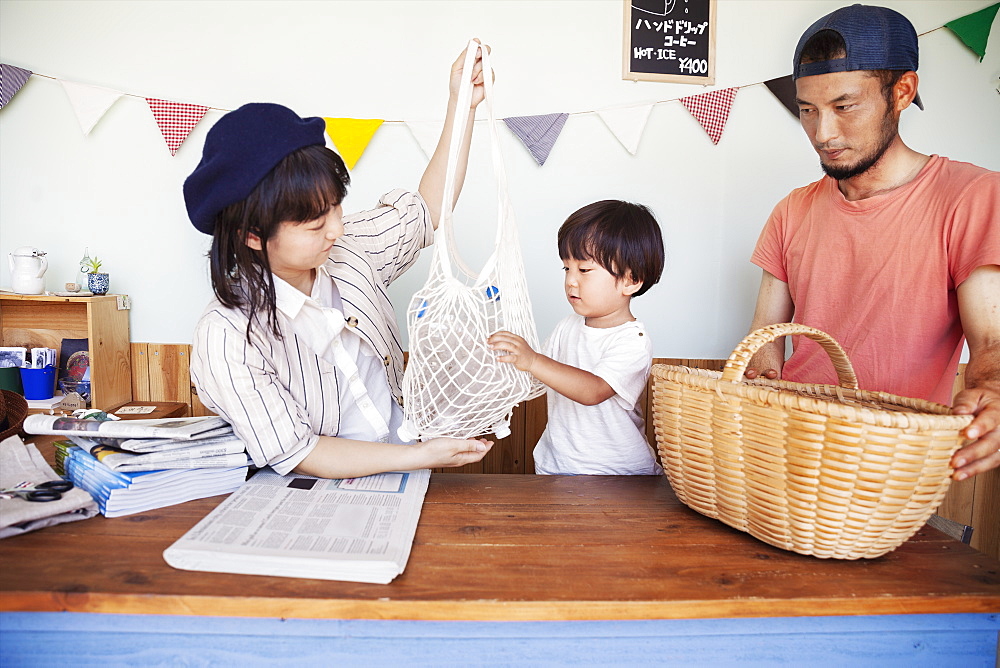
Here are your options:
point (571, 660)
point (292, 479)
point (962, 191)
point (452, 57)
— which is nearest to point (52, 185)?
point (452, 57)

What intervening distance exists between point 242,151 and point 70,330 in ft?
4.74

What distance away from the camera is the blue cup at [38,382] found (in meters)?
1.90

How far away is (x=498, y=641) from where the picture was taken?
77 cm

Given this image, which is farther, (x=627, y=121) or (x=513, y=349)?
(x=627, y=121)

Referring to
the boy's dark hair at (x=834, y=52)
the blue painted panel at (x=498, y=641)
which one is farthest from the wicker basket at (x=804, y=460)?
the boy's dark hair at (x=834, y=52)

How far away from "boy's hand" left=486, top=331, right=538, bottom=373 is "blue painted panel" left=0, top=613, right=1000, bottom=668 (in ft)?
1.35

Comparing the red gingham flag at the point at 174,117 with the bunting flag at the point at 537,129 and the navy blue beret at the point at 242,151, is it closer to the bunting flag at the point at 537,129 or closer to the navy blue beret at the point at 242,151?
the bunting flag at the point at 537,129

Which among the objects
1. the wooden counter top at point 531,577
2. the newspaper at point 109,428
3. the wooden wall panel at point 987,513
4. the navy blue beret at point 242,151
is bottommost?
the wooden wall panel at point 987,513

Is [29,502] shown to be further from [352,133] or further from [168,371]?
→ [352,133]

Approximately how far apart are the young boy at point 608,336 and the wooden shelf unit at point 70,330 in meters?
1.40

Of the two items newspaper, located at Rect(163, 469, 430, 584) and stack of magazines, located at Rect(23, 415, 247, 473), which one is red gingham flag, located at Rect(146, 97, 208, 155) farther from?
newspaper, located at Rect(163, 469, 430, 584)

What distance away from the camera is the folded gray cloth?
841 mm

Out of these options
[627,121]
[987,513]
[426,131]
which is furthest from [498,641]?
[987,513]

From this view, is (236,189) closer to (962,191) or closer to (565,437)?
(565,437)
